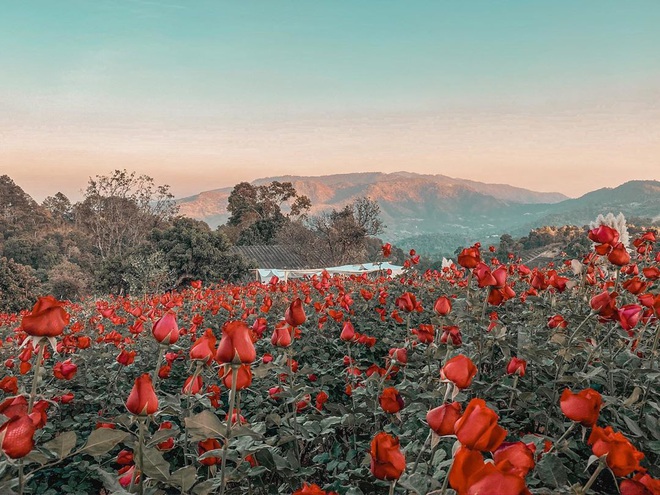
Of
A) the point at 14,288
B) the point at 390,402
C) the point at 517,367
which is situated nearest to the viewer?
the point at 390,402

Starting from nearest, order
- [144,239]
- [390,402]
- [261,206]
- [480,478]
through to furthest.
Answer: [480,478]
[390,402]
[144,239]
[261,206]

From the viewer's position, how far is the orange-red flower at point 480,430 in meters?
0.90

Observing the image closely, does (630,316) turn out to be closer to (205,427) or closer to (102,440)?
(205,427)

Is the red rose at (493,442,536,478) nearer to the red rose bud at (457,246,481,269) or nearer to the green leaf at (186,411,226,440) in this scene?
the green leaf at (186,411,226,440)

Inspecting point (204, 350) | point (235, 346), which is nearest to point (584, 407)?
point (235, 346)

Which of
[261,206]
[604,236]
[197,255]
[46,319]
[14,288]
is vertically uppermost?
[261,206]

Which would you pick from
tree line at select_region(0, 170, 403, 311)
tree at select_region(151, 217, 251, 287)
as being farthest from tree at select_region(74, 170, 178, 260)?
tree at select_region(151, 217, 251, 287)

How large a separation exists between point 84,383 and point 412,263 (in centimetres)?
392

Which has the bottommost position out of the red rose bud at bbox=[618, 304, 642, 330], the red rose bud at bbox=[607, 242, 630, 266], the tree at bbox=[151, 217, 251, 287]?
the tree at bbox=[151, 217, 251, 287]

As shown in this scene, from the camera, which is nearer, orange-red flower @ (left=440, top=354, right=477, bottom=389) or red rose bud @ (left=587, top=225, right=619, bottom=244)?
orange-red flower @ (left=440, top=354, right=477, bottom=389)

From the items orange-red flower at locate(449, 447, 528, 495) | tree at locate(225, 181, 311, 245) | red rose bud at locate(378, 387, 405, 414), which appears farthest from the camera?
tree at locate(225, 181, 311, 245)

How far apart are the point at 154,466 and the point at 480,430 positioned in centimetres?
87

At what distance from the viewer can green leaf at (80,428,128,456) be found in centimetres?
118

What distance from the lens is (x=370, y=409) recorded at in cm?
208
